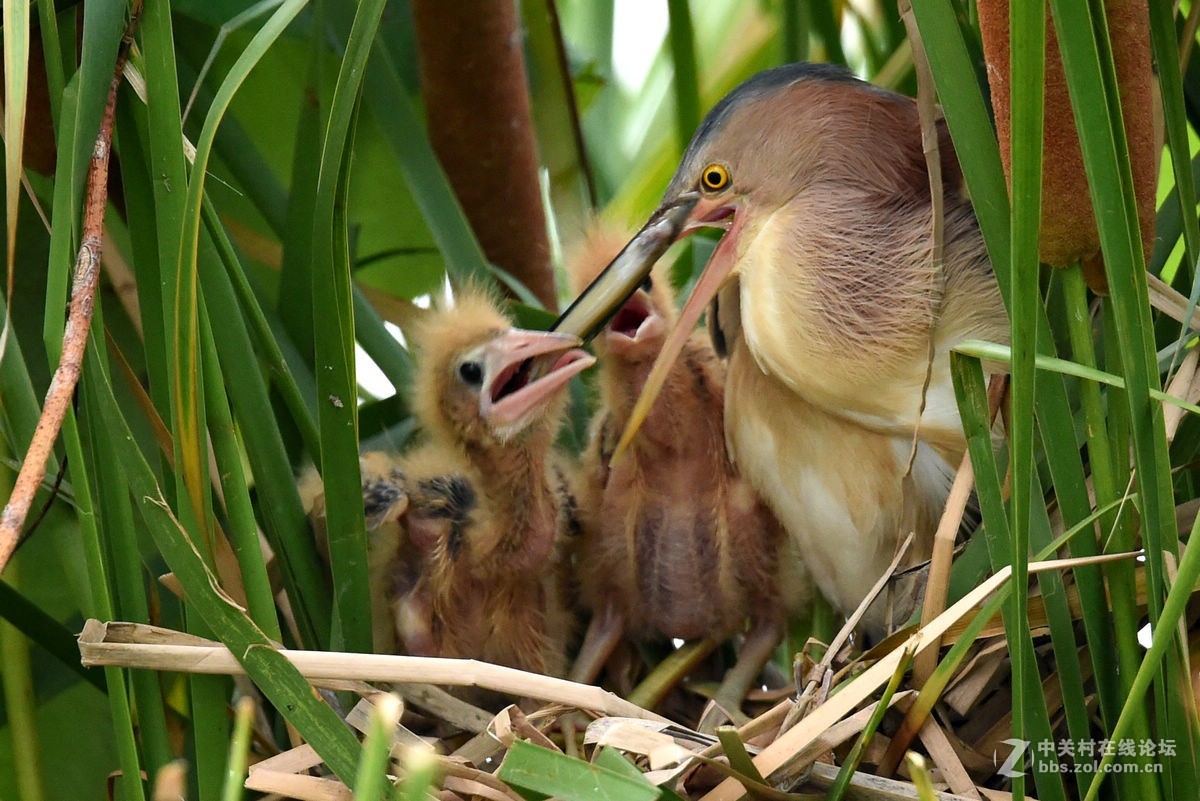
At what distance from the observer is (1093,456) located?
2.42ft

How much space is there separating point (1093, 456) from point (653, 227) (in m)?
0.60

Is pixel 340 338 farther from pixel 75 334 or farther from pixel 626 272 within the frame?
pixel 626 272

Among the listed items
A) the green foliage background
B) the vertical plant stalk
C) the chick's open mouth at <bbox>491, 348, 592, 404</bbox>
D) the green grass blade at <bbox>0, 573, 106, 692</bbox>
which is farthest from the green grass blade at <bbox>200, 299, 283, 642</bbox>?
the vertical plant stalk

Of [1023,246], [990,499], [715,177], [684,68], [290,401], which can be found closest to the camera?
[1023,246]

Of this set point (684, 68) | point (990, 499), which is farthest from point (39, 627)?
point (684, 68)

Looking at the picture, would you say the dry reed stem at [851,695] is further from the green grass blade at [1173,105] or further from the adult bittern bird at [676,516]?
the adult bittern bird at [676,516]

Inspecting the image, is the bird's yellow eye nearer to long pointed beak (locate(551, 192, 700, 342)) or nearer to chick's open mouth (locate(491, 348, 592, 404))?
long pointed beak (locate(551, 192, 700, 342))

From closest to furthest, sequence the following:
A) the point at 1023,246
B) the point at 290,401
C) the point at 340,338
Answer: the point at 1023,246 < the point at 340,338 < the point at 290,401

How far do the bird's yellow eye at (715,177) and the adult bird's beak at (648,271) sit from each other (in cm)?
1

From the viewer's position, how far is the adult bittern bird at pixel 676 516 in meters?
1.40

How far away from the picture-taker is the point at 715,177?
1.23m

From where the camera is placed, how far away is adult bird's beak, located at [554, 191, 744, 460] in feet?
4.02

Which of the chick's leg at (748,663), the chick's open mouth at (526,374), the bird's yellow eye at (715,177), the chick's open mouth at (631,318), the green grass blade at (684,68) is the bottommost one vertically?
the chick's leg at (748,663)

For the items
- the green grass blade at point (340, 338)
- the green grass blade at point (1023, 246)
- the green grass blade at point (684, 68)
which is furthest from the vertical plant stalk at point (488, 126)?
the green grass blade at point (1023, 246)
